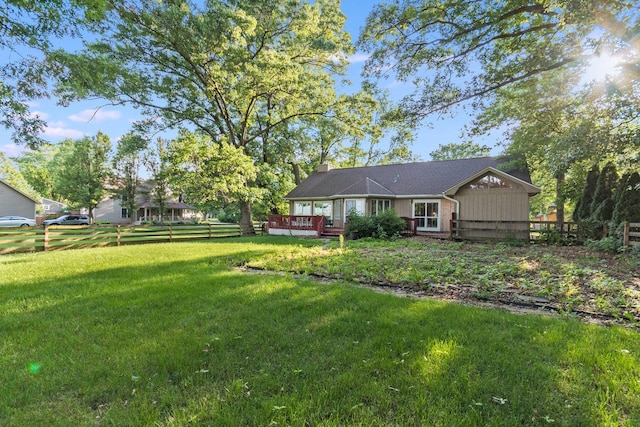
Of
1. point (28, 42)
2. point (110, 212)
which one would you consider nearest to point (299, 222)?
point (28, 42)

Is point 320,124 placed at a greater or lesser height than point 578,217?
greater

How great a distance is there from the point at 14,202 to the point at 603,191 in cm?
4282

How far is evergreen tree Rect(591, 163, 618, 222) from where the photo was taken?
1173 cm

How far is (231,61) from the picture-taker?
16.0 metres

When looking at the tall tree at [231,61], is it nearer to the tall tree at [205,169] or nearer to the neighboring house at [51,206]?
the tall tree at [205,169]

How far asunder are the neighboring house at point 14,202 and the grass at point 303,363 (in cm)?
3307

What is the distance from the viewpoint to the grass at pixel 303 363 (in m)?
2.05

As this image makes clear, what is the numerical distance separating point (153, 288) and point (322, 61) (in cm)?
1888

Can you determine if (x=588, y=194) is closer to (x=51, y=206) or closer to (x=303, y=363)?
(x=303, y=363)

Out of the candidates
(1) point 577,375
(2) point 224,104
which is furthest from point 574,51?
(2) point 224,104

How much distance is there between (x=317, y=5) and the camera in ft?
58.9

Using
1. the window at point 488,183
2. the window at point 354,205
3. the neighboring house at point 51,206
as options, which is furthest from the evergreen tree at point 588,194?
the neighboring house at point 51,206

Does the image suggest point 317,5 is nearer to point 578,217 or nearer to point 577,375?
point 578,217

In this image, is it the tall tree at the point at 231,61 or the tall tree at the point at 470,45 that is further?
the tall tree at the point at 231,61
